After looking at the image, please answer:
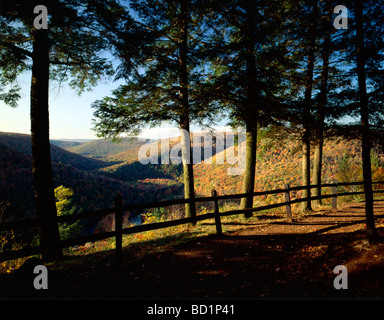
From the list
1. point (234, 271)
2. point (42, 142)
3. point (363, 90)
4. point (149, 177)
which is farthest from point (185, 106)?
point (149, 177)

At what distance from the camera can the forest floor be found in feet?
11.4

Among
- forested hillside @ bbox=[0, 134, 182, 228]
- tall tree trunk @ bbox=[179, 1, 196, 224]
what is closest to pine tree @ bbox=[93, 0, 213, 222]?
tall tree trunk @ bbox=[179, 1, 196, 224]

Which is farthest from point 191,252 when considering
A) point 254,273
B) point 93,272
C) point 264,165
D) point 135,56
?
point 264,165

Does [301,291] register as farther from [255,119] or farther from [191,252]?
[255,119]

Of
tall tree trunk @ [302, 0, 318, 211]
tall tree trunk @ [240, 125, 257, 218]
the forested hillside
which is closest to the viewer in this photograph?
tall tree trunk @ [240, 125, 257, 218]

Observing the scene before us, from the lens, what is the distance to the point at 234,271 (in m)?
4.28

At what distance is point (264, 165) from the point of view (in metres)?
43.9

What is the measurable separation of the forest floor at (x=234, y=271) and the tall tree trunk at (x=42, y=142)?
0.97 meters

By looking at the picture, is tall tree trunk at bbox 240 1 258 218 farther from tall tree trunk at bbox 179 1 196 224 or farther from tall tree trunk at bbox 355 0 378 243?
tall tree trunk at bbox 355 0 378 243

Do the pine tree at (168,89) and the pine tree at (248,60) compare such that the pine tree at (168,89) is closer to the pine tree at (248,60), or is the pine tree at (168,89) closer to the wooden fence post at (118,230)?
the pine tree at (248,60)

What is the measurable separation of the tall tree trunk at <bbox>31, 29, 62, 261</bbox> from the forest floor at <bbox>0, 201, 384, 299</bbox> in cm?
97

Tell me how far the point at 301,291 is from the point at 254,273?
97cm

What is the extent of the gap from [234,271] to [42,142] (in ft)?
20.3

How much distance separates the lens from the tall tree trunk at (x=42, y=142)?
17.8 feet
